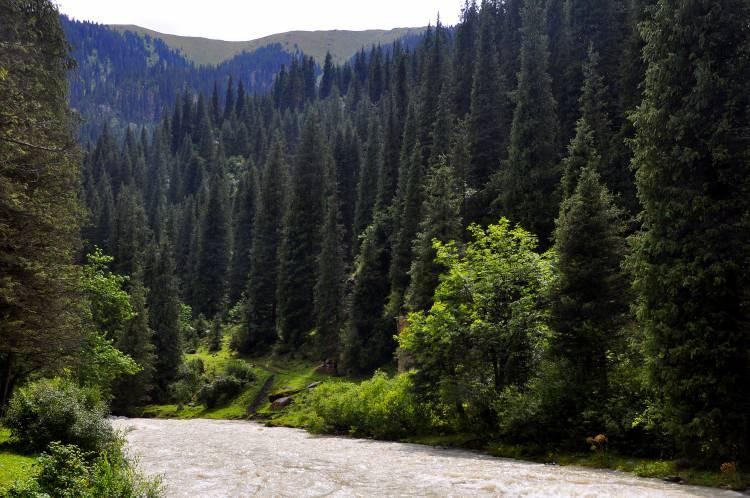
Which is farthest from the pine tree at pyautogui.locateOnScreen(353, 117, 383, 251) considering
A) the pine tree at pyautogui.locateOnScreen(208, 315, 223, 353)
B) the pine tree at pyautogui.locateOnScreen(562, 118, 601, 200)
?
the pine tree at pyautogui.locateOnScreen(562, 118, 601, 200)

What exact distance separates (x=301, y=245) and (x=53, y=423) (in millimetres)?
57024

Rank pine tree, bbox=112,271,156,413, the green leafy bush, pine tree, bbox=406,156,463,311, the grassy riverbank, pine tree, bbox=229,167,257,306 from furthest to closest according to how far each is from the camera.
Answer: pine tree, bbox=229,167,257,306 < pine tree, bbox=112,271,156,413 < pine tree, bbox=406,156,463,311 < the green leafy bush < the grassy riverbank

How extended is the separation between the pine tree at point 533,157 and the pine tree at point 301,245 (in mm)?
28598

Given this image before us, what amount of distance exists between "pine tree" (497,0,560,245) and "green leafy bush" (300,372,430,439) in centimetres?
2270

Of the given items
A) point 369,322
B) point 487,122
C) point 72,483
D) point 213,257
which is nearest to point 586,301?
point 72,483

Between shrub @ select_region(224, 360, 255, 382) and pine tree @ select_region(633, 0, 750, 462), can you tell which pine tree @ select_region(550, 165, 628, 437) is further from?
shrub @ select_region(224, 360, 255, 382)

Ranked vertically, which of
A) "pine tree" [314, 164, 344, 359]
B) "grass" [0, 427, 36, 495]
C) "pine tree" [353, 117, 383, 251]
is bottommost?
"grass" [0, 427, 36, 495]

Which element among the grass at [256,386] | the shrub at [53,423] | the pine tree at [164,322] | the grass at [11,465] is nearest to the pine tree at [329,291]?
the grass at [256,386]

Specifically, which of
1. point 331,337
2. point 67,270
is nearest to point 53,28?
point 67,270

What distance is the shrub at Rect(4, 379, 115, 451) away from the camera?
737 inches

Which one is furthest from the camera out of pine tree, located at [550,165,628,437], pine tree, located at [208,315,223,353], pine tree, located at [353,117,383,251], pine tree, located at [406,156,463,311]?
pine tree, located at [353,117,383,251]

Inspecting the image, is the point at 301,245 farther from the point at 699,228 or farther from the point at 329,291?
the point at 699,228

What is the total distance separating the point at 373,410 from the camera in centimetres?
3000

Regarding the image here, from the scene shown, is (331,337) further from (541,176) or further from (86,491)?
(86,491)
